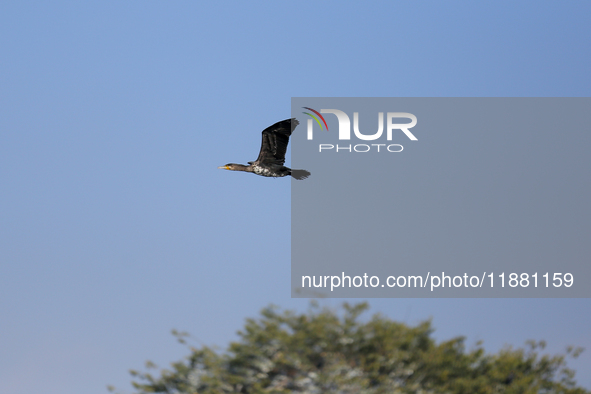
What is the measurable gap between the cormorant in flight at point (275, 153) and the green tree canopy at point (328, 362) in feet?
15.4

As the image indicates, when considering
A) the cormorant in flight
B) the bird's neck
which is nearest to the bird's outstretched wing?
the cormorant in flight

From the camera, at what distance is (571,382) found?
96.9ft

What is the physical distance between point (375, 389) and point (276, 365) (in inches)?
131

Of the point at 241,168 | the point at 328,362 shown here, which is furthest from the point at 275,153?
the point at 328,362

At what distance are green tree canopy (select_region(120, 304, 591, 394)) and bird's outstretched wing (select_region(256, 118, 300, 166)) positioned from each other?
5261 millimetres

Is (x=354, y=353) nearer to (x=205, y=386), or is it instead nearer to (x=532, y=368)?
(x=205, y=386)

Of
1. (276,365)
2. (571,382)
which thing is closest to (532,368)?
→ (571,382)

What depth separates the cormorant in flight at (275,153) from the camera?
25.7 m

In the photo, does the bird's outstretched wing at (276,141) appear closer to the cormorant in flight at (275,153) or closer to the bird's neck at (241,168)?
the cormorant in flight at (275,153)

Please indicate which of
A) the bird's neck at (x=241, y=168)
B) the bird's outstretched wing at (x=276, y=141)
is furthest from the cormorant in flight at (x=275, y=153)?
the bird's neck at (x=241, y=168)

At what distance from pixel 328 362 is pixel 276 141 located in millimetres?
7493

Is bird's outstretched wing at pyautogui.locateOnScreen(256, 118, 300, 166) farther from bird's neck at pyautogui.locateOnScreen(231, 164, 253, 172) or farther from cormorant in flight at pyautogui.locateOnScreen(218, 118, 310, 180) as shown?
bird's neck at pyautogui.locateOnScreen(231, 164, 253, 172)

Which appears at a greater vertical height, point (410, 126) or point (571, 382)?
point (410, 126)

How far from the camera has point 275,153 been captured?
26000 mm
